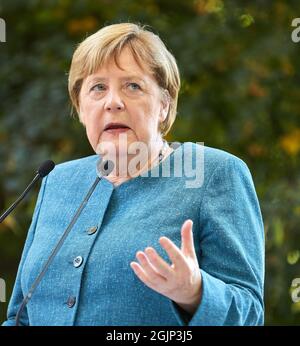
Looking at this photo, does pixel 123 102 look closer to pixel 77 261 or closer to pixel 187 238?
pixel 77 261

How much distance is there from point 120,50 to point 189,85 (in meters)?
2.41

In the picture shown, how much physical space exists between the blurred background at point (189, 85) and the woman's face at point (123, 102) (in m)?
2.05

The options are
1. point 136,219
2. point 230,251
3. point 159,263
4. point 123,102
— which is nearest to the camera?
point 159,263

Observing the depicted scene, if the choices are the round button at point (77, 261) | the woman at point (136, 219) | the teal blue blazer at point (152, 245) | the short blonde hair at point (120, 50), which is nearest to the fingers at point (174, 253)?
the woman at point (136, 219)

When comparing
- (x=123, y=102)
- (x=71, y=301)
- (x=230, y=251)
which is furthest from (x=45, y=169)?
(x=230, y=251)

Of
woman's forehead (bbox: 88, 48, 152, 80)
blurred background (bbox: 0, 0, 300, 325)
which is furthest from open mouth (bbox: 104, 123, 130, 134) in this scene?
blurred background (bbox: 0, 0, 300, 325)

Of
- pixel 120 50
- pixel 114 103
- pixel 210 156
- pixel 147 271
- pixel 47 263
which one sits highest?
pixel 120 50

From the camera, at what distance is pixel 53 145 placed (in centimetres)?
451

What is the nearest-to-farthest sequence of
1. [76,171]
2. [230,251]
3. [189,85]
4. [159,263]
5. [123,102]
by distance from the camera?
[159,263] < [230,251] < [123,102] < [76,171] < [189,85]

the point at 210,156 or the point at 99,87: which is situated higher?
the point at 99,87

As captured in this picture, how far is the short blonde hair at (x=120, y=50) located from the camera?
2.10 m

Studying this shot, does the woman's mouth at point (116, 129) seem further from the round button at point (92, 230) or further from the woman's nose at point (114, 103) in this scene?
the round button at point (92, 230)

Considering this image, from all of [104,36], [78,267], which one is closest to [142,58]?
[104,36]

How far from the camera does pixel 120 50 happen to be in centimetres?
211
